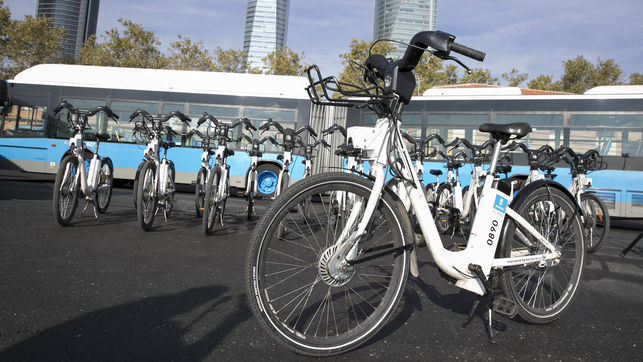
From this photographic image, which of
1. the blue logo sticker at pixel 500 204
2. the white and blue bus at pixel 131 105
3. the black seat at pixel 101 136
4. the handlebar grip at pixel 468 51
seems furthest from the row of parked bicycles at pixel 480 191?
the white and blue bus at pixel 131 105

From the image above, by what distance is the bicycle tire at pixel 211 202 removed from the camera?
567 cm

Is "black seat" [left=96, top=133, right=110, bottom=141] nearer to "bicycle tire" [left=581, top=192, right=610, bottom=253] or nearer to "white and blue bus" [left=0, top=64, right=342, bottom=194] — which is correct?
"white and blue bus" [left=0, top=64, right=342, bottom=194]

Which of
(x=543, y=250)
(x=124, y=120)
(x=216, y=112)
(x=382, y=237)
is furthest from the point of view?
(x=216, y=112)

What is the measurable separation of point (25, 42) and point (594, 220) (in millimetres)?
34438

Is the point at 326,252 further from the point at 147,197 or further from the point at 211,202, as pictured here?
the point at 147,197

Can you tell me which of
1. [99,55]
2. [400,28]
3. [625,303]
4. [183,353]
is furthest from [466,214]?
[400,28]

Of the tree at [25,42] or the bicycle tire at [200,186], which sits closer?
the bicycle tire at [200,186]

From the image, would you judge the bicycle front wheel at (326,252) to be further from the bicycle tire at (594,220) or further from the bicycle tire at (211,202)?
the bicycle tire at (594,220)

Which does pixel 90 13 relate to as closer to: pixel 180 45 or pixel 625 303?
pixel 180 45

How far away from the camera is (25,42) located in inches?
1158

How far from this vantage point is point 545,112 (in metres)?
11.6

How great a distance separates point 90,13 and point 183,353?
20534cm

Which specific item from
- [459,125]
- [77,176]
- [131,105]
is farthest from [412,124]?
[77,176]

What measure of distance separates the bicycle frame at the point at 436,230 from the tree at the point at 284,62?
30.5m
